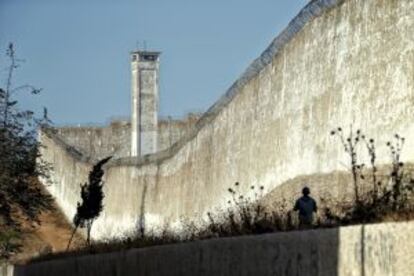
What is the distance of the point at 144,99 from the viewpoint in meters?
65.1

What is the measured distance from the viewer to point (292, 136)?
99.7 ft

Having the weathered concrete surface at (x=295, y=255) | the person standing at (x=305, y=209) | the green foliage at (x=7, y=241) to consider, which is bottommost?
the weathered concrete surface at (x=295, y=255)

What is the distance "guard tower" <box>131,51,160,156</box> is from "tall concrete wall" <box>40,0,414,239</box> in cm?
1998

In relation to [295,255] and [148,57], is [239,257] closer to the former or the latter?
[295,255]

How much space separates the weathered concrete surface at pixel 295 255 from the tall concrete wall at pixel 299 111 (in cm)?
733

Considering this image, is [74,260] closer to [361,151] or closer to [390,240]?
[361,151]

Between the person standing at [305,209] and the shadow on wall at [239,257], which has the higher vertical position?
the person standing at [305,209]

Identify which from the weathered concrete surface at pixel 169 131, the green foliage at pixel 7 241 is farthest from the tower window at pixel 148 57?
the green foliage at pixel 7 241

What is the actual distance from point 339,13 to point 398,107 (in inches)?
195

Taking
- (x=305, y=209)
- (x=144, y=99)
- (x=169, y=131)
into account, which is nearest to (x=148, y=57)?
(x=144, y=99)

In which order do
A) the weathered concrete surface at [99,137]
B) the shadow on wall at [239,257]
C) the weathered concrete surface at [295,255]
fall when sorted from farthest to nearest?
the weathered concrete surface at [99,137] < the shadow on wall at [239,257] < the weathered concrete surface at [295,255]

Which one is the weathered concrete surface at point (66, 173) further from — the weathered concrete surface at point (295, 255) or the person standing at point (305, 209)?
the weathered concrete surface at point (295, 255)

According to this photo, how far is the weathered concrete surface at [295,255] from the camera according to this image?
8297 mm

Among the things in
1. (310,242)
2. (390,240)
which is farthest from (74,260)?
(390,240)
